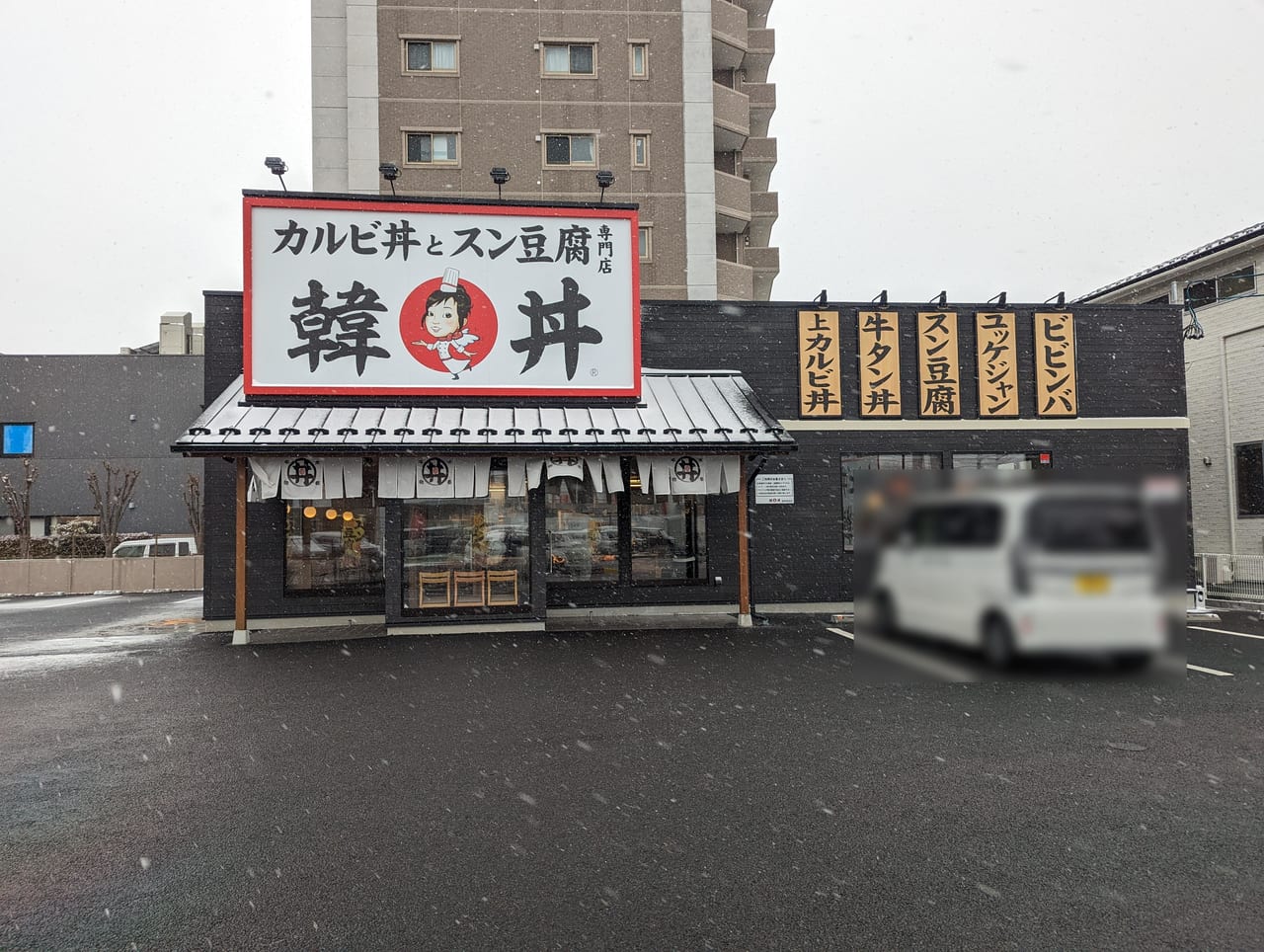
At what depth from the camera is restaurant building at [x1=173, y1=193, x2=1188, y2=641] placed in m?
14.0

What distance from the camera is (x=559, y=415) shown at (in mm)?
14531

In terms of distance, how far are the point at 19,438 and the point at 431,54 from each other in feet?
78.9

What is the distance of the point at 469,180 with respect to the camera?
2820cm

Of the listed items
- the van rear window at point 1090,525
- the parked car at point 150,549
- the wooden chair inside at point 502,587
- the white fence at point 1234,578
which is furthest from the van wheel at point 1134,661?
the parked car at point 150,549

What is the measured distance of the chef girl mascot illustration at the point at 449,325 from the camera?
14.5 m

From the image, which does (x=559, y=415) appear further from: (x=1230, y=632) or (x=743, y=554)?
(x=1230, y=632)

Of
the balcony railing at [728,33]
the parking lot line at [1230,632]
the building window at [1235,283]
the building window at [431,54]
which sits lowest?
the parking lot line at [1230,632]

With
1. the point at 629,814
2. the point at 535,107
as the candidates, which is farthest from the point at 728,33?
the point at 629,814

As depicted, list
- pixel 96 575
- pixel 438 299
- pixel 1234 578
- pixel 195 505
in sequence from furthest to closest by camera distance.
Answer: pixel 195 505 < pixel 96 575 < pixel 1234 578 < pixel 438 299

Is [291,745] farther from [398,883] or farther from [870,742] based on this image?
[870,742]

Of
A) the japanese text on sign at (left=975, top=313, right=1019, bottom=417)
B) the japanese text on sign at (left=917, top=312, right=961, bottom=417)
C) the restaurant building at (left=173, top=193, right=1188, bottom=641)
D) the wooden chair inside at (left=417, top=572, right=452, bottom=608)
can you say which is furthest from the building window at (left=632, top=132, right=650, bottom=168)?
the wooden chair inside at (left=417, top=572, right=452, bottom=608)

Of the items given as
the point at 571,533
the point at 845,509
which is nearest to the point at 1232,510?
the point at 845,509

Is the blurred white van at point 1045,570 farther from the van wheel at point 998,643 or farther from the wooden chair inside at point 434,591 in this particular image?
the wooden chair inside at point 434,591

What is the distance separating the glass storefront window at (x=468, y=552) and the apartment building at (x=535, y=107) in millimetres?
15701
